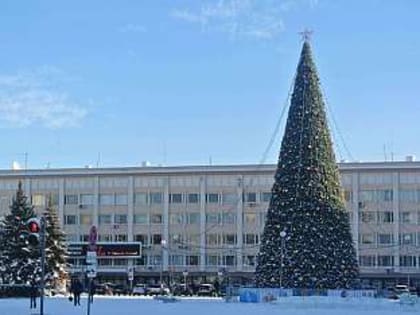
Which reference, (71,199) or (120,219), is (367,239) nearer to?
(120,219)

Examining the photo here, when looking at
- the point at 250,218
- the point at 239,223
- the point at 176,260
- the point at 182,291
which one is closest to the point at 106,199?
the point at 176,260

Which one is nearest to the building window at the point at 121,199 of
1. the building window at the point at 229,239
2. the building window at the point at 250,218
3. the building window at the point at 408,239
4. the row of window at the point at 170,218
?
the row of window at the point at 170,218

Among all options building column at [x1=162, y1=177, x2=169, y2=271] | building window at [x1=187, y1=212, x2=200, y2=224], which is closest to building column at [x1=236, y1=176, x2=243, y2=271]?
building window at [x1=187, y1=212, x2=200, y2=224]

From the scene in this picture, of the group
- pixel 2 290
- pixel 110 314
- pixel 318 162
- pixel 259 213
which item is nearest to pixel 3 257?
pixel 2 290

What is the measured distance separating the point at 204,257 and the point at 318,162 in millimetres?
56322

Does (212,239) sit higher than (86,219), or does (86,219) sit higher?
(86,219)

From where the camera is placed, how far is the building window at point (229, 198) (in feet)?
363

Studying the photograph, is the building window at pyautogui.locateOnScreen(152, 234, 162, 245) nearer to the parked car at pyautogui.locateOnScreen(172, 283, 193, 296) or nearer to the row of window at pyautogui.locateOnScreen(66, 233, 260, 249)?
the row of window at pyautogui.locateOnScreen(66, 233, 260, 249)

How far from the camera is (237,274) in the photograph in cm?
10738

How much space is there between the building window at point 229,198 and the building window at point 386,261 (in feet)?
60.4

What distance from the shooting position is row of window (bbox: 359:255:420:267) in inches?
4072

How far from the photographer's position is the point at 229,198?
11094cm

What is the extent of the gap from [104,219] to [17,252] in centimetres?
4378

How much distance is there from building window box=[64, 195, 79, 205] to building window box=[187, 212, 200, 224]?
14.9 metres
